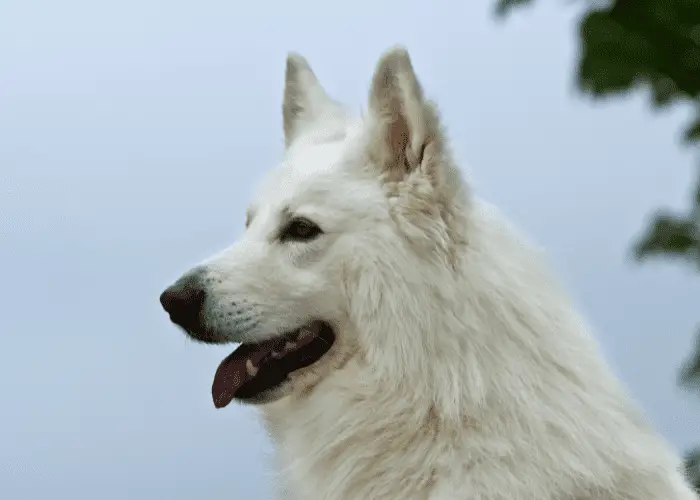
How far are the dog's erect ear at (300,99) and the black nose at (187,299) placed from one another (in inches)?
33.3

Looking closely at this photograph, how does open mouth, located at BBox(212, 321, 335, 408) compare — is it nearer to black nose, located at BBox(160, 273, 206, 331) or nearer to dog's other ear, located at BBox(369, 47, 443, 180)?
black nose, located at BBox(160, 273, 206, 331)

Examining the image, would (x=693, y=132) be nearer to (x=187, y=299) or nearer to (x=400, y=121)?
(x=400, y=121)

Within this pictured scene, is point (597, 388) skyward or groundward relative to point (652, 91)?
groundward

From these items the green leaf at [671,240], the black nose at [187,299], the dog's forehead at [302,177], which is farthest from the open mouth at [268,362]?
the green leaf at [671,240]

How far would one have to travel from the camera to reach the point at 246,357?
2.58 metres

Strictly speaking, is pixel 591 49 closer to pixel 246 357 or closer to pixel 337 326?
pixel 337 326

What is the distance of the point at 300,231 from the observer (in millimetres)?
2557

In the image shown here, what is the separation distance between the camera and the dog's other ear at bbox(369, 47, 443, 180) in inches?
96.8

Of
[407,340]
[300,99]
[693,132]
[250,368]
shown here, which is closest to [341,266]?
[407,340]

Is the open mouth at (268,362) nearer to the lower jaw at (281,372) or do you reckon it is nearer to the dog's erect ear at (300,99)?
the lower jaw at (281,372)

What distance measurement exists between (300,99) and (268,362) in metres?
1.05

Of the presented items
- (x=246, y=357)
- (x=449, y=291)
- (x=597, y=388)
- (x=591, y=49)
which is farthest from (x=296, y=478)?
(x=591, y=49)

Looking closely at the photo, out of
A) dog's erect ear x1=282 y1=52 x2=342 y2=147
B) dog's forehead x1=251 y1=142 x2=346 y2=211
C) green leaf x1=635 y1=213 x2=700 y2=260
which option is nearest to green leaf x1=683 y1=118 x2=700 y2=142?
green leaf x1=635 y1=213 x2=700 y2=260

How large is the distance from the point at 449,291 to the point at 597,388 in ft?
1.54
